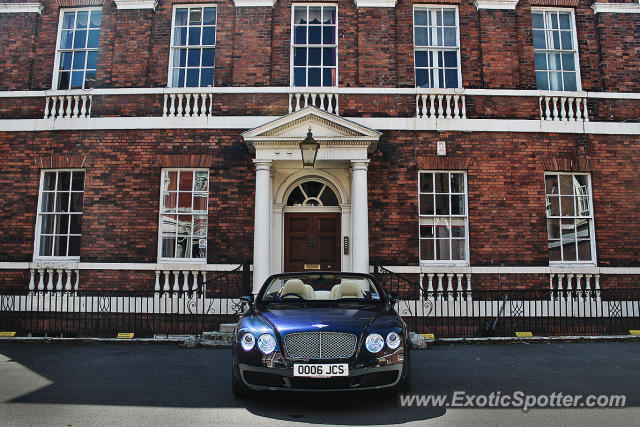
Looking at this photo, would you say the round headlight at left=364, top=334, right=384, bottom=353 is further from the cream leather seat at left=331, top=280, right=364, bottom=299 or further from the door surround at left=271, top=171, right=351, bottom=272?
the door surround at left=271, top=171, right=351, bottom=272

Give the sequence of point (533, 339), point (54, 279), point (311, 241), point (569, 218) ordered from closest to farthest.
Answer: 1. point (533, 339)
2. point (54, 279)
3. point (569, 218)
4. point (311, 241)

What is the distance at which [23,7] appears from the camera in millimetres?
12141

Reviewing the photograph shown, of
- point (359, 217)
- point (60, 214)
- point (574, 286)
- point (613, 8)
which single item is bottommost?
point (574, 286)

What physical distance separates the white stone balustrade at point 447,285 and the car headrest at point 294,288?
4.88 m

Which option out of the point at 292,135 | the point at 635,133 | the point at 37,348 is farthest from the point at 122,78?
the point at 635,133

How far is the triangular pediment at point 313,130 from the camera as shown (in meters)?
10.4

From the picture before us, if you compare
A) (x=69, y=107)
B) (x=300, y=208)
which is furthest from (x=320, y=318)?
(x=69, y=107)

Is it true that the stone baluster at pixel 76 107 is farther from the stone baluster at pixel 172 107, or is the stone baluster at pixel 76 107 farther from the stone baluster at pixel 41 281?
the stone baluster at pixel 41 281

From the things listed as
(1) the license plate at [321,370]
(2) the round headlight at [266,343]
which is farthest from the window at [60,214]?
(1) the license plate at [321,370]

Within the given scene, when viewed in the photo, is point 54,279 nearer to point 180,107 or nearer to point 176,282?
point 176,282

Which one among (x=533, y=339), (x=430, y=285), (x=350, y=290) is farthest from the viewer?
(x=430, y=285)

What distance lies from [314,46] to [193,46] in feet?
9.58

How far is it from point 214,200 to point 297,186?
194 cm

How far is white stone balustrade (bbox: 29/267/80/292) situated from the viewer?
10.8m
